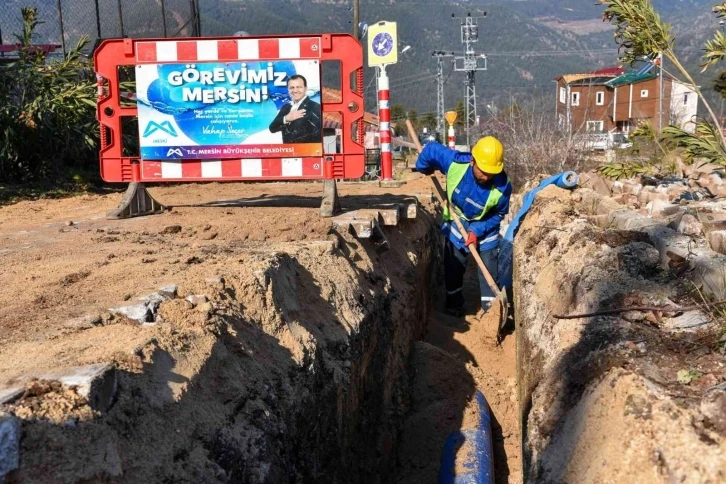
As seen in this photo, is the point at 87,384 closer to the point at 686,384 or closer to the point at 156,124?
the point at 686,384

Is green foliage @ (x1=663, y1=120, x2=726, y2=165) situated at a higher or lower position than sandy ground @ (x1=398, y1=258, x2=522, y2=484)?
higher

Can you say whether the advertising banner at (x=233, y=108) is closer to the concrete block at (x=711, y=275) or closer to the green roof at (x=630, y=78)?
the concrete block at (x=711, y=275)

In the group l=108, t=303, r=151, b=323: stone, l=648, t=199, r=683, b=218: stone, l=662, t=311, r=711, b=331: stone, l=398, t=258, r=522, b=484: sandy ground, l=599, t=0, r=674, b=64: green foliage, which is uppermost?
l=599, t=0, r=674, b=64: green foliage

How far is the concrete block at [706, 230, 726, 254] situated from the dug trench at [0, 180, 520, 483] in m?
1.99

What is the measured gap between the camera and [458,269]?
815 cm

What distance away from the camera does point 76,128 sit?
401 inches

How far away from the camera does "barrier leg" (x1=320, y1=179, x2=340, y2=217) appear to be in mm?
6023

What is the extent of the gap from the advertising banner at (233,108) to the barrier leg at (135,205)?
0.60 m

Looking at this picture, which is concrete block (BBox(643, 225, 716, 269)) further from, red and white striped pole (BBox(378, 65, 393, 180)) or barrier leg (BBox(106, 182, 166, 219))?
barrier leg (BBox(106, 182, 166, 219))

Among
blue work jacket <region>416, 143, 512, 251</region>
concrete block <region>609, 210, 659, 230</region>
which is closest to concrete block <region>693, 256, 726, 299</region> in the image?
concrete block <region>609, 210, 659, 230</region>

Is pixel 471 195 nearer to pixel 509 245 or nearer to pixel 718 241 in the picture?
pixel 509 245

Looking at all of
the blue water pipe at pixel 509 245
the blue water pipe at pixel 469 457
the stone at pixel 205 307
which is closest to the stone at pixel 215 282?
the stone at pixel 205 307

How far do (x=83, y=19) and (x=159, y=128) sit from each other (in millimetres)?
6510

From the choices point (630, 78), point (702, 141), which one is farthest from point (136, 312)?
point (630, 78)
